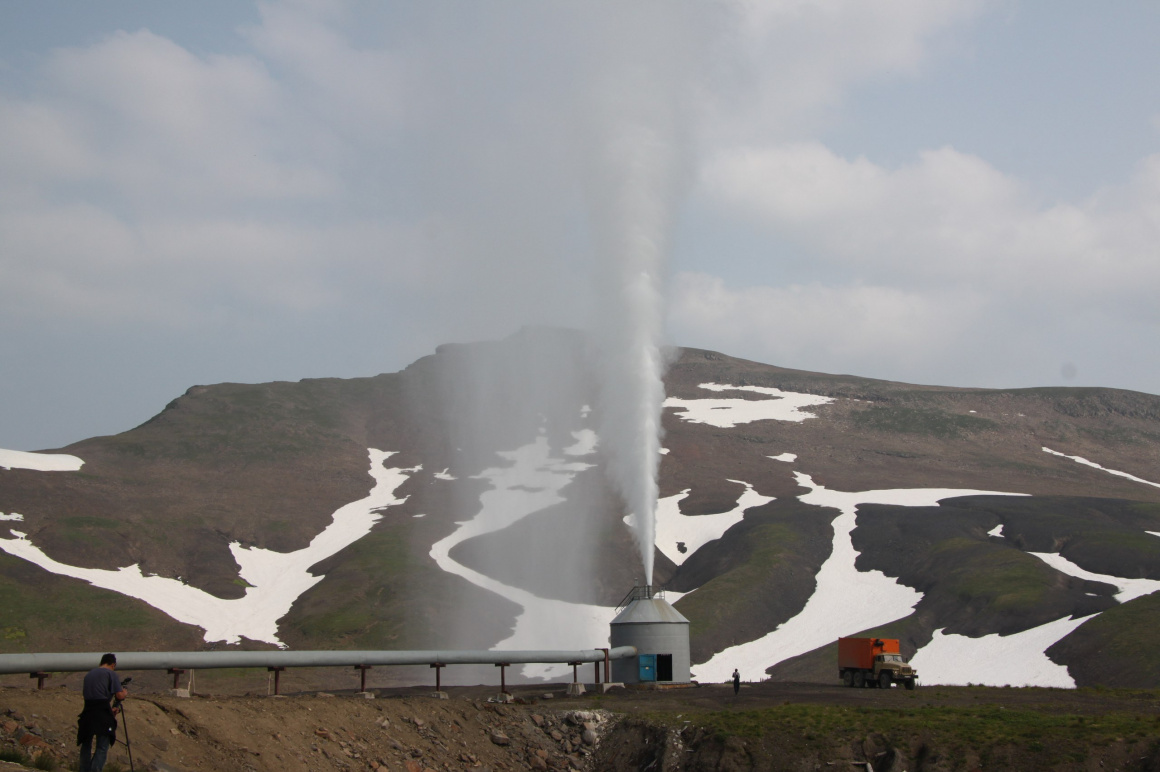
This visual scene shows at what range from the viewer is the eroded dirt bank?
882 inches

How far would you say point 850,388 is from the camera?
191250 mm

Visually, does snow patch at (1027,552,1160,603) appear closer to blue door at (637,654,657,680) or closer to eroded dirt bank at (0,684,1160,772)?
eroded dirt bank at (0,684,1160,772)

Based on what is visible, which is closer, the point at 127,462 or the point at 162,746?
the point at 162,746


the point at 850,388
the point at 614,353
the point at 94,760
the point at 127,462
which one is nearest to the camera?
the point at 94,760

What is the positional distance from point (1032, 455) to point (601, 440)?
70428 millimetres

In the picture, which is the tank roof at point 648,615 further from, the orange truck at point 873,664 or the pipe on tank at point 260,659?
the orange truck at point 873,664

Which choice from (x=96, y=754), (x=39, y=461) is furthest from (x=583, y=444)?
(x=96, y=754)

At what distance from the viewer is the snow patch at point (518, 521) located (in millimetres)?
82500

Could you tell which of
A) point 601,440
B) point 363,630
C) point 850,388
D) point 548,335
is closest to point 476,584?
point 363,630

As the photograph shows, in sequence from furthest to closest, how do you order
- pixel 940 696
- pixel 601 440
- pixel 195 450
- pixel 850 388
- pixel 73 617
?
1. pixel 850 388
2. pixel 601 440
3. pixel 195 450
4. pixel 73 617
5. pixel 940 696

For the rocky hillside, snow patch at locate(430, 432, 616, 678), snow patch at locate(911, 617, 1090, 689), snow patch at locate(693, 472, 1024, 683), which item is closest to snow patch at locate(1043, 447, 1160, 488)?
the rocky hillside

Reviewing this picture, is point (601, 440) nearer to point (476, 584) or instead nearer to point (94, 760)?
point (476, 584)

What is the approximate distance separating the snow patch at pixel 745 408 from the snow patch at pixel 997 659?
93835 millimetres

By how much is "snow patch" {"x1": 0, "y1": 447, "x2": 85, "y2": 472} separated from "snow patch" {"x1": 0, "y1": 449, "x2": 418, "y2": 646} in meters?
24.1
